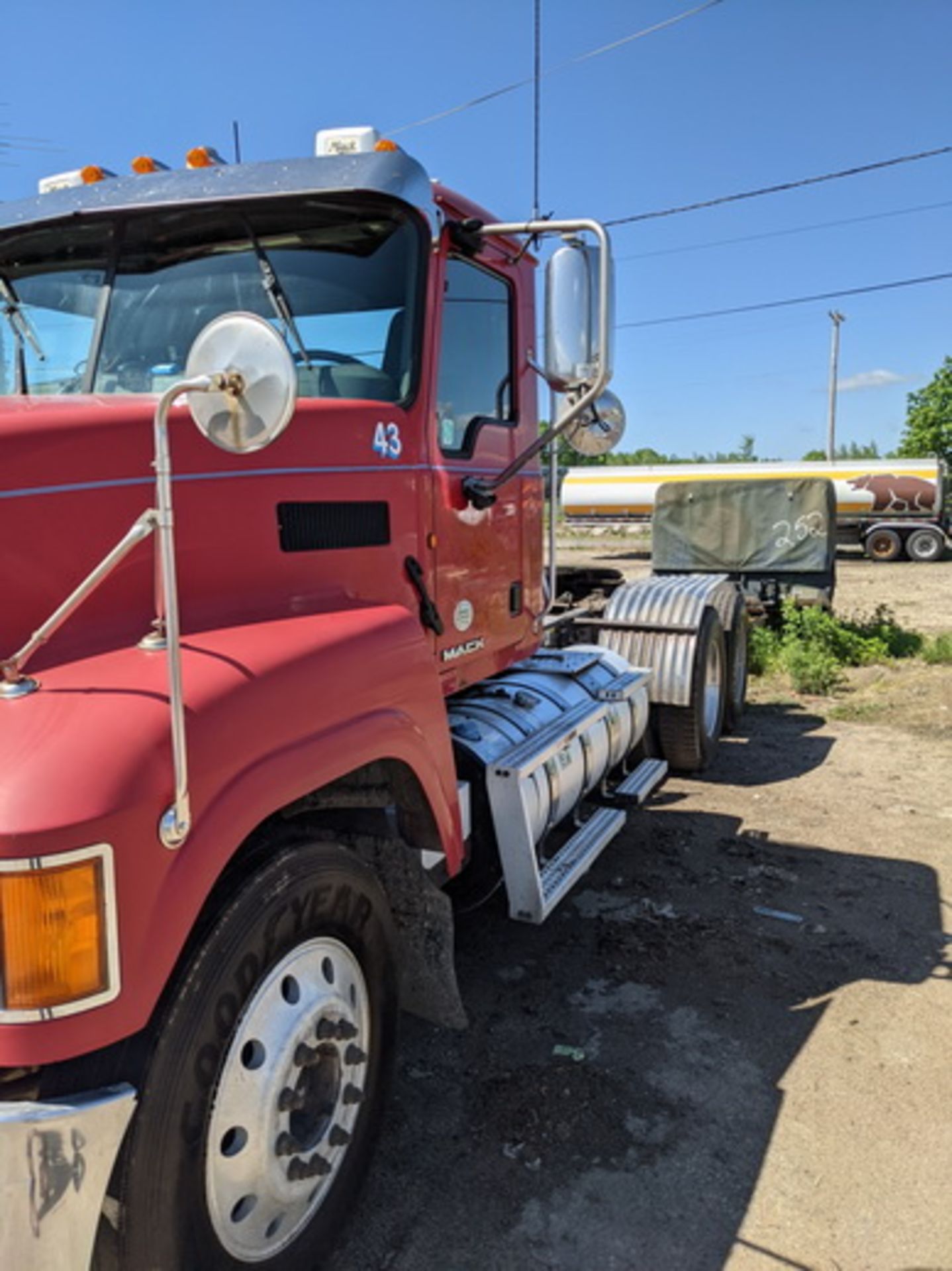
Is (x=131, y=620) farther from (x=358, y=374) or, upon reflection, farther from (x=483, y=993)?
(x=483, y=993)

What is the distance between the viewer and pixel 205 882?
1.92m

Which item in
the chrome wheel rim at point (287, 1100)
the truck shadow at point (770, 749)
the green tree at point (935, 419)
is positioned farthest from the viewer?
the green tree at point (935, 419)

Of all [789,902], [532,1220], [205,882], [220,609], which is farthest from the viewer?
[789,902]

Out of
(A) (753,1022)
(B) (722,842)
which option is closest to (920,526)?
(B) (722,842)

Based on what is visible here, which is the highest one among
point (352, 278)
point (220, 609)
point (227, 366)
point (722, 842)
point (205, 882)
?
point (352, 278)

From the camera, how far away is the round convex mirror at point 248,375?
75.8 inches

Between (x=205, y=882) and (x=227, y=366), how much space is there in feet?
3.35

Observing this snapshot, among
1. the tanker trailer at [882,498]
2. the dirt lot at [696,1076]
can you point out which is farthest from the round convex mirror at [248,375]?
the tanker trailer at [882,498]

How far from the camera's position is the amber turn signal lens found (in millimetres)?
1649

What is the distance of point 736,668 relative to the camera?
322 inches

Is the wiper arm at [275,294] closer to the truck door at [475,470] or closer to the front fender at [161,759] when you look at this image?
the truck door at [475,470]

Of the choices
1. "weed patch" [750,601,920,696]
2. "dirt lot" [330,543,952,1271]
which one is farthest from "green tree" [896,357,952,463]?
"dirt lot" [330,543,952,1271]

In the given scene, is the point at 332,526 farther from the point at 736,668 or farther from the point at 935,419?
the point at 935,419

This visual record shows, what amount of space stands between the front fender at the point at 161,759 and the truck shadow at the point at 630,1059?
133cm
